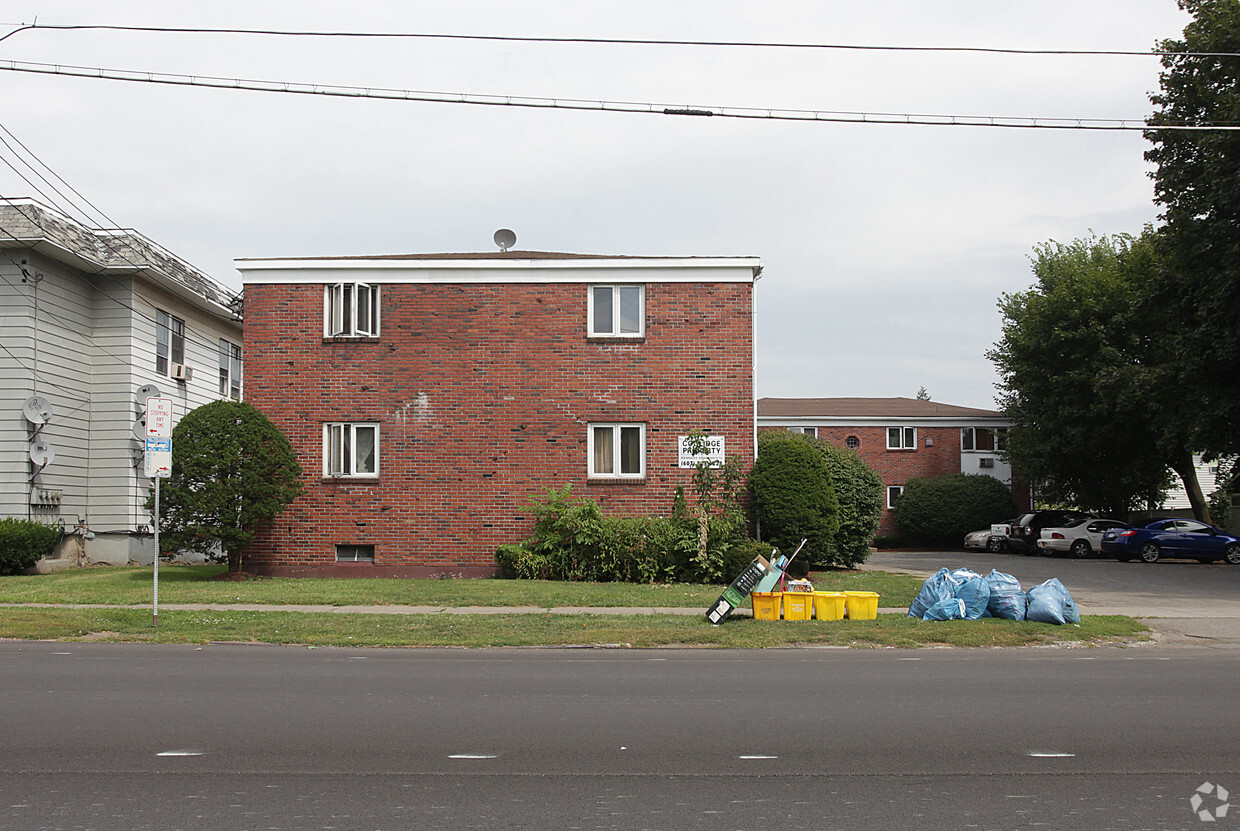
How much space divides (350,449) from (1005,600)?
13.8 metres

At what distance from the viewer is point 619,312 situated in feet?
73.7

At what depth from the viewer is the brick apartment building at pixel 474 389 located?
72.4ft

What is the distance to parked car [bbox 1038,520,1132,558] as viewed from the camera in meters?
37.7

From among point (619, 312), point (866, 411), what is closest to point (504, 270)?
point (619, 312)

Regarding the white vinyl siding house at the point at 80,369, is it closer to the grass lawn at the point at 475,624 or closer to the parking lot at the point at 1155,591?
the grass lawn at the point at 475,624

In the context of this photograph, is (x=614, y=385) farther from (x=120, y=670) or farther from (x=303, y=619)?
(x=120, y=670)

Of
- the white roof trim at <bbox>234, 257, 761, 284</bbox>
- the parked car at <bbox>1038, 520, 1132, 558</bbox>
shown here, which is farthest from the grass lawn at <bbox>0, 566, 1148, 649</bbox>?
the parked car at <bbox>1038, 520, 1132, 558</bbox>

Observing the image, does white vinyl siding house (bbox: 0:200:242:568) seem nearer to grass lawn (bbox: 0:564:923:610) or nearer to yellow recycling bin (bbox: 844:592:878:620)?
grass lawn (bbox: 0:564:923:610)

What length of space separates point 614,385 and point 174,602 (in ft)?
32.0

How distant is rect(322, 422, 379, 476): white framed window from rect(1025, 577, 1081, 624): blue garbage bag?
1353cm

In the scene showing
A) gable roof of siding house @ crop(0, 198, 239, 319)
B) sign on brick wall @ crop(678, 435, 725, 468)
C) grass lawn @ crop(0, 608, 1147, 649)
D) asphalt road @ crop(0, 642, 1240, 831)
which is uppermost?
gable roof of siding house @ crop(0, 198, 239, 319)

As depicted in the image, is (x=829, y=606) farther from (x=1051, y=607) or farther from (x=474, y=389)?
(x=474, y=389)

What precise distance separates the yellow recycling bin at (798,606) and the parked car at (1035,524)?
1074 inches

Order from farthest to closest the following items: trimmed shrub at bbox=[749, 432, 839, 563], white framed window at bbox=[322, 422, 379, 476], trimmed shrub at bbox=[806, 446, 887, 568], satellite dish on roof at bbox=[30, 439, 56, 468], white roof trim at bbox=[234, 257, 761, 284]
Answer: satellite dish on roof at bbox=[30, 439, 56, 468] → trimmed shrub at bbox=[806, 446, 887, 568] → white framed window at bbox=[322, 422, 379, 476] → white roof trim at bbox=[234, 257, 761, 284] → trimmed shrub at bbox=[749, 432, 839, 563]
